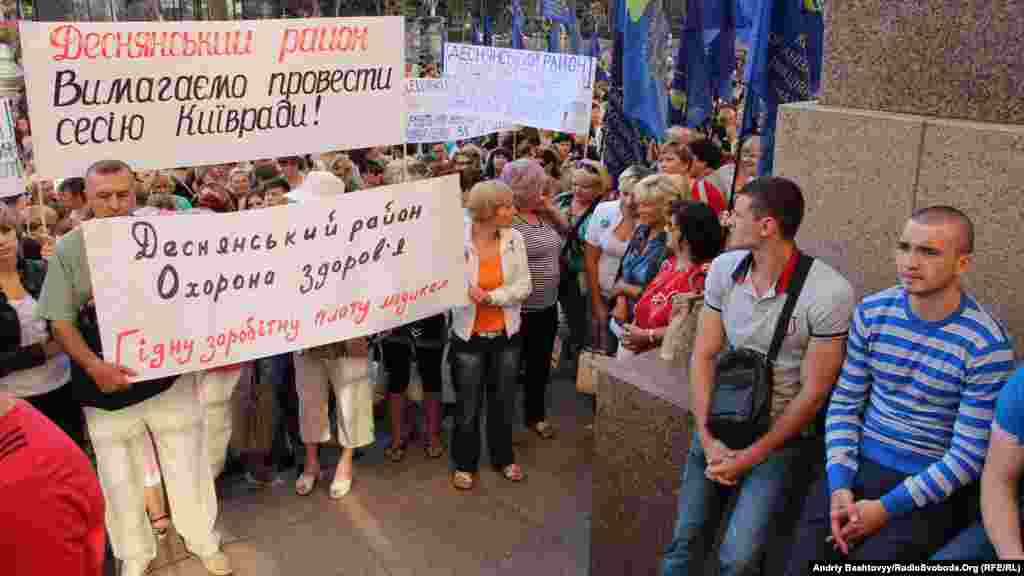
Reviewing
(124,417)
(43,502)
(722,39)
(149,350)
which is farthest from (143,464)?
(722,39)

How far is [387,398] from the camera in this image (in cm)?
653

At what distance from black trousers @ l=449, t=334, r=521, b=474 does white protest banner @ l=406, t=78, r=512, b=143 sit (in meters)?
4.38

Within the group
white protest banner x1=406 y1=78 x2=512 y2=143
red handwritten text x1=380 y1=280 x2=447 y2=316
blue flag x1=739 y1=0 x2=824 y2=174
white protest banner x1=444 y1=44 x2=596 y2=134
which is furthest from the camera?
white protest banner x1=406 y1=78 x2=512 y2=143

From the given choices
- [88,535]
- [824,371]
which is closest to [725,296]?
[824,371]

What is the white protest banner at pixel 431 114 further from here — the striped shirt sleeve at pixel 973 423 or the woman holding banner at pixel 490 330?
the striped shirt sleeve at pixel 973 423

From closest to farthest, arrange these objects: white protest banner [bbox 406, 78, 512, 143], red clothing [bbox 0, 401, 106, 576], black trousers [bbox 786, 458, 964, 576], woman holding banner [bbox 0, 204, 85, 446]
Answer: red clothing [bbox 0, 401, 106, 576], black trousers [bbox 786, 458, 964, 576], woman holding banner [bbox 0, 204, 85, 446], white protest banner [bbox 406, 78, 512, 143]

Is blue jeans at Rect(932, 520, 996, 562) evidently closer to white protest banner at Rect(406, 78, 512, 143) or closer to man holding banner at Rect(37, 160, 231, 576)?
man holding banner at Rect(37, 160, 231, 576)

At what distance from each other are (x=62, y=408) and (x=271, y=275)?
3.92ft

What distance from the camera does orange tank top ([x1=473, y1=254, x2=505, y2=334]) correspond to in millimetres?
5387

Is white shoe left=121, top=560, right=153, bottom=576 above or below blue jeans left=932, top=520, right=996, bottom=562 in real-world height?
below

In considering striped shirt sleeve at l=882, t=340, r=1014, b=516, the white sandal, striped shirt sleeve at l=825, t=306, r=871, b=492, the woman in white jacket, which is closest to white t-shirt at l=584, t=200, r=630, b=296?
the woman in white jacket

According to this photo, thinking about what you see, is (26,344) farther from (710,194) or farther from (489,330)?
(710,194)

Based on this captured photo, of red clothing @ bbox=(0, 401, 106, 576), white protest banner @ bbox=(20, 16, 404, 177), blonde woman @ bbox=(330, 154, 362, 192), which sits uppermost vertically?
white protest banner @ bbox=(20, 16, 404, 177)

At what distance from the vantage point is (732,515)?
11.0 feet
